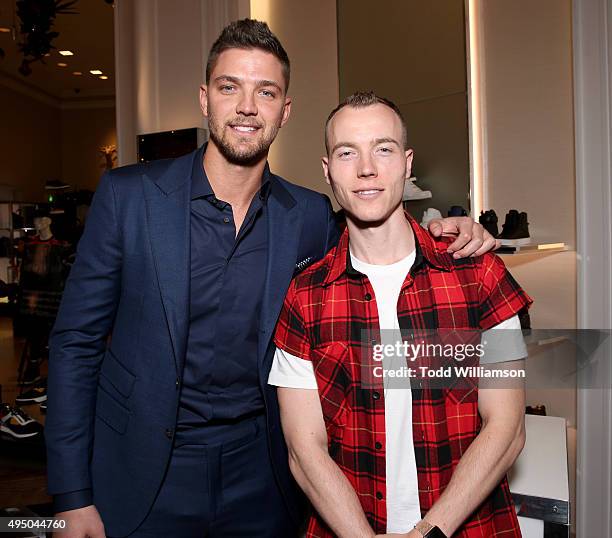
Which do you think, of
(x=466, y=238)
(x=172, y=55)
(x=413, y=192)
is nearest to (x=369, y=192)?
(x=466, y=238)

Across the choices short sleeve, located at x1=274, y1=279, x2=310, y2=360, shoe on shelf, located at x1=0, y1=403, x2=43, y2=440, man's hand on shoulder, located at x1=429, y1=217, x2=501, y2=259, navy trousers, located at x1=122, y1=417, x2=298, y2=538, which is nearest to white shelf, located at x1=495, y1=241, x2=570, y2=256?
man's hand on shoulder, located at x1=429, y1=217, x2=501, y2=259

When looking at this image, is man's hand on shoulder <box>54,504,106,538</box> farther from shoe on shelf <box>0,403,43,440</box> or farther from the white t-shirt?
shoe on shelf <box>0,403,43,440</box>

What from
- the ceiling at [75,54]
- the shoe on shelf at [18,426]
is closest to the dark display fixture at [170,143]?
the ceiling at [75,54]

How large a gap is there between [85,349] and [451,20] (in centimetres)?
349

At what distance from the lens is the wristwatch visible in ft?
5.00

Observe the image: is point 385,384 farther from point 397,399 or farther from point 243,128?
point 243,128

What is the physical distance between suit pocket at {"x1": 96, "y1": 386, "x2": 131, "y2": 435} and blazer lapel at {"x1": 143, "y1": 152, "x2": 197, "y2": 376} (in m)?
0.25

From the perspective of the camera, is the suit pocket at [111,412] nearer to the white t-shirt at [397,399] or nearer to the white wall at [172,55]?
the white t-shirt at [397,399]

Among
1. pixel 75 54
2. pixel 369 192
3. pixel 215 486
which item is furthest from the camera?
pixel 75 54

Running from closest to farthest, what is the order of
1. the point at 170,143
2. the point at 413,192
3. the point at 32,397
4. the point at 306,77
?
the point at 413,192 < the point at 32,397 < the point at 306,77 < the point at 170,143

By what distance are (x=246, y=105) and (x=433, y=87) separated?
274cm

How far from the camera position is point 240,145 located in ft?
6.21

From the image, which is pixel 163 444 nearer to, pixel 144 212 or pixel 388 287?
pixel 144 212

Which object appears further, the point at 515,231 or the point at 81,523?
the point at 515,231
